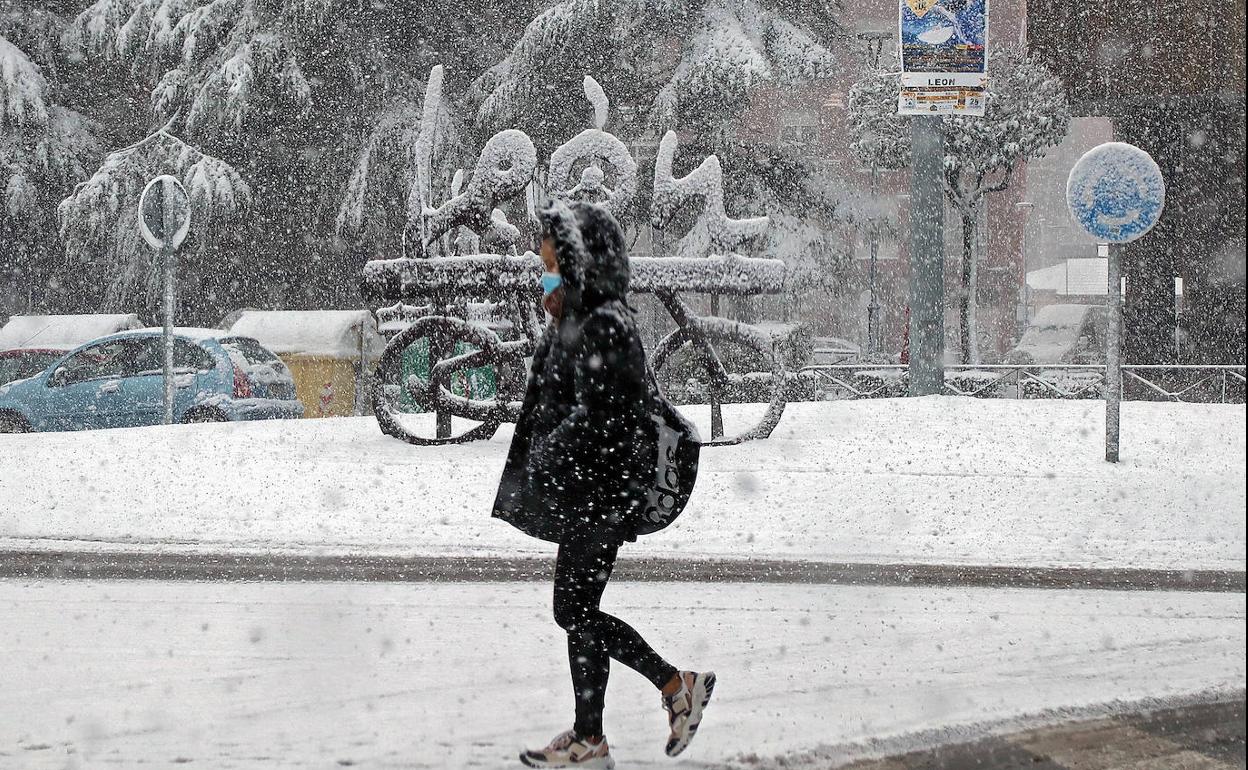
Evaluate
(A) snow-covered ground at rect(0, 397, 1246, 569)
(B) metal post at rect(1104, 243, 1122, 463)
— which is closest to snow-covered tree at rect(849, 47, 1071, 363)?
(A) snow-covered ground at rect(0, 397, 1246, 569)

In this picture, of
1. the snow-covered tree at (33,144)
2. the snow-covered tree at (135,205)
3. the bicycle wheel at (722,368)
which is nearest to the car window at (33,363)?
the snow-covered tree at (135,205)

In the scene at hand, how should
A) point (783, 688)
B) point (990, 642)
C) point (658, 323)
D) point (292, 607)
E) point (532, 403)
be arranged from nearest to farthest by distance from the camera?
point (532, 403), point (783, 688), point (990, 642), point (292, 607), point (658, 323)

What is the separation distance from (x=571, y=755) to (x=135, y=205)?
2202 centimetres

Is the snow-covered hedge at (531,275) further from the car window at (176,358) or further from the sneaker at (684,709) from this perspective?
the sneaker at (684,709)

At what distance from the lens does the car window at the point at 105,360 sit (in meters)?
16.4

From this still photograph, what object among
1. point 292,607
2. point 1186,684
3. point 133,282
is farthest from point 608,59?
point 1186,684

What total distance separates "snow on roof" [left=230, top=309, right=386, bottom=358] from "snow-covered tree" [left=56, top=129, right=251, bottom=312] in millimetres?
5100

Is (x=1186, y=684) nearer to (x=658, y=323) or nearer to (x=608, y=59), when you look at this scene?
(x=608, y=59)

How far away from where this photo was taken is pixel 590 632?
168 inches

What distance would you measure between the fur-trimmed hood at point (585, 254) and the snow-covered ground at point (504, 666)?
4.53 feet

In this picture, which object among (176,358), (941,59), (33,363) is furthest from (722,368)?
(33,363)

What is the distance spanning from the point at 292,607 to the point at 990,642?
312cm

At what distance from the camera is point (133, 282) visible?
25.1m

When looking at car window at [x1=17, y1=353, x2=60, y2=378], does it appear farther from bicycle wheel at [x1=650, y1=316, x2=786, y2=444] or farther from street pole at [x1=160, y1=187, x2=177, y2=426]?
bicycle wheel at [x1=650, y1=316, x2=786, y2=444]
